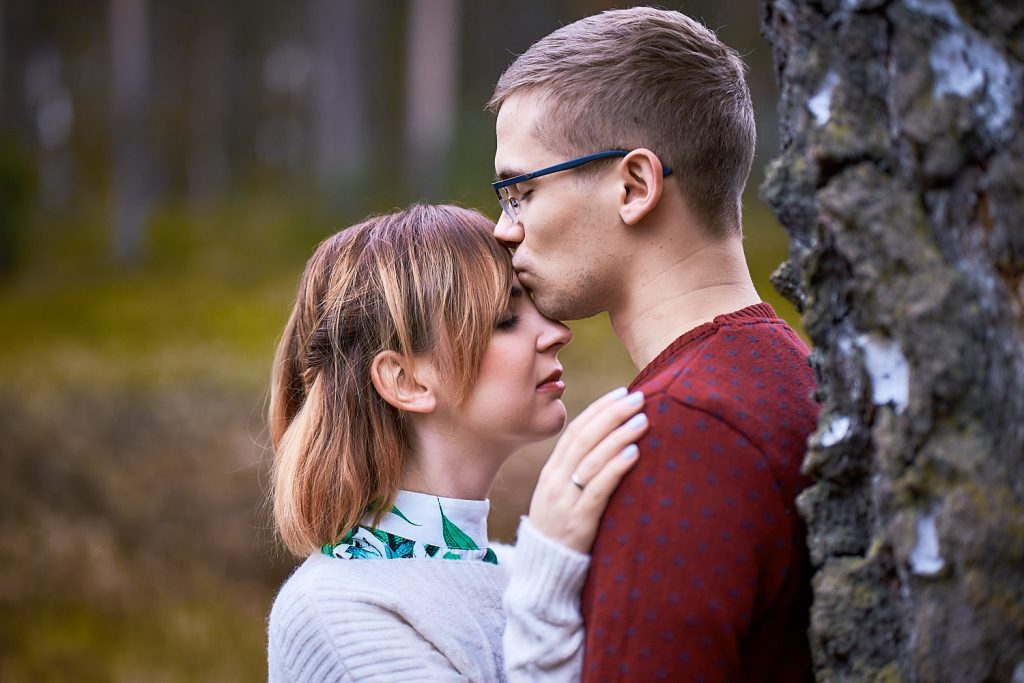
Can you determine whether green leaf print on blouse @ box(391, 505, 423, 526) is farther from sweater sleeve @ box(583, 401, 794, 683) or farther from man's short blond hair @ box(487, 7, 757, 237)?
man's short blond hair @ box(487, 7, 757, 237)

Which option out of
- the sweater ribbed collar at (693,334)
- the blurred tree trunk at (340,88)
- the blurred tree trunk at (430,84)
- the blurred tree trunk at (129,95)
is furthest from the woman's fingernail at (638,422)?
the blurred tree trunk at (129,95)

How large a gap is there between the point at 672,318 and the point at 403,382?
2.34ft

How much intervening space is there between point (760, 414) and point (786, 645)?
391mm

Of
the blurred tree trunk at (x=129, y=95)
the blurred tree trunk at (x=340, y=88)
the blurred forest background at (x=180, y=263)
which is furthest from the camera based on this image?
the blurred tree trunk at (x=129, y=95)

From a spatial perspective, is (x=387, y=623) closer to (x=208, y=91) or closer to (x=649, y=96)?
(x=649, y=96)

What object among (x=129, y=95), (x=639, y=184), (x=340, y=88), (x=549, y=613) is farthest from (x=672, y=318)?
(x=129, y=95)

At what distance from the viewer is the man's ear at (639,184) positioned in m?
1.88

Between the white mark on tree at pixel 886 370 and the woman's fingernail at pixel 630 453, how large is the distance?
36cm

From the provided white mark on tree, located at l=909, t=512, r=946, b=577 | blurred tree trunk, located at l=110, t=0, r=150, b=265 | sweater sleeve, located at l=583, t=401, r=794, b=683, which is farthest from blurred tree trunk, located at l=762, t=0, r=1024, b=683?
blurred tree trunk, located at l=110, t=0, r=150, b=265

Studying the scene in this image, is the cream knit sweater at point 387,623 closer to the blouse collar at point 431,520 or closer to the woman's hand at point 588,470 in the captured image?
the blouse collar at point 431,520

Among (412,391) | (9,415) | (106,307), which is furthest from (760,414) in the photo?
(106,307)

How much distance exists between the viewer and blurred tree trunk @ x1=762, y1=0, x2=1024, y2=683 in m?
1.35

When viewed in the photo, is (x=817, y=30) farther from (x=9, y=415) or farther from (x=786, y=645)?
(x=9, y=415)

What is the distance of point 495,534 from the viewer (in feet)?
19.8
